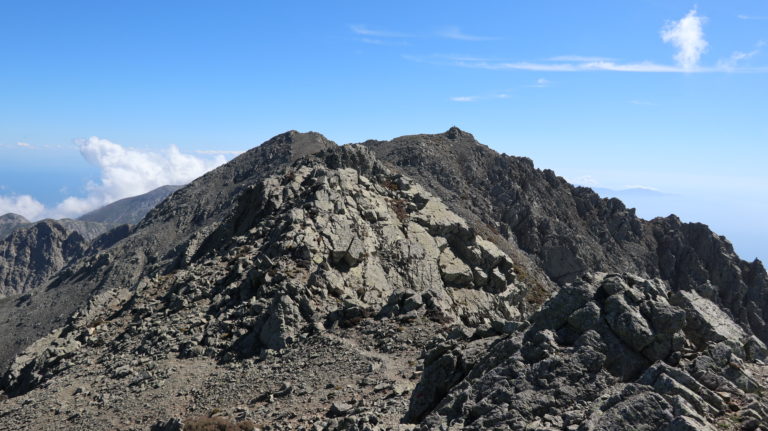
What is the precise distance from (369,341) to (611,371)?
57.8ft

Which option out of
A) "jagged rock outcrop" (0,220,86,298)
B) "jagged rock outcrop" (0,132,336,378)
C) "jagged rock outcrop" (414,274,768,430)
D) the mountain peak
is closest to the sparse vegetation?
"jagged rock outcrop" (0,132,336,378)

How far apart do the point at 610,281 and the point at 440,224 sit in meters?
32.7

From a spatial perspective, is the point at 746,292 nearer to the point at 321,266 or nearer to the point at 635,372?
the point at 321,266

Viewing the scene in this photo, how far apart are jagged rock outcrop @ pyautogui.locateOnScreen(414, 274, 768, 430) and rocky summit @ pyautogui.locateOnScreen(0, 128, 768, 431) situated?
61mm

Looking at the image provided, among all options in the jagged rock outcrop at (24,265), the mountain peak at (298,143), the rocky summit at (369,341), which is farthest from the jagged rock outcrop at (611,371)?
the jagged rock outcrop at (24,265)

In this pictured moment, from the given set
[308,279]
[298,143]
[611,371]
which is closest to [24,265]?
[298,143]

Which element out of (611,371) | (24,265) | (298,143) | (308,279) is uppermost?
(298,143)

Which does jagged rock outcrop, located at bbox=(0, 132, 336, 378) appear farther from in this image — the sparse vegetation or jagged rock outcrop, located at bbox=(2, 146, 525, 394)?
the sparse vegetation

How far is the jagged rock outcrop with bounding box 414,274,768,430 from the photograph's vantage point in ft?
43.8

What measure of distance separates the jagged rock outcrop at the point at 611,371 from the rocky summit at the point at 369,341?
6 cm

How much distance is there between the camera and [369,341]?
31359mm

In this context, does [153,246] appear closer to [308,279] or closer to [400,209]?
[400,209]

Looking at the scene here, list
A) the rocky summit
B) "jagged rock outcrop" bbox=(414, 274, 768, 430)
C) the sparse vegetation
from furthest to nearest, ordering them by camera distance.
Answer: the sparse vegetation
the rocky summit
"jagged rock outcrop" bbox=(414, 274, 768, 430)

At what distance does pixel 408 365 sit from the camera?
1101 inches
